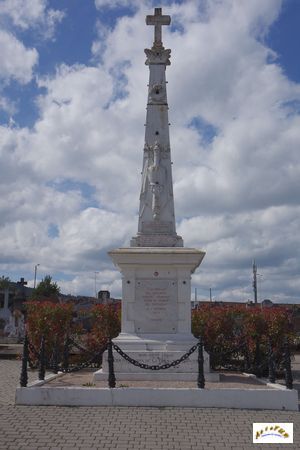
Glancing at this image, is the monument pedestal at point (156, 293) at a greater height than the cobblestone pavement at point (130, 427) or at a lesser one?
greater

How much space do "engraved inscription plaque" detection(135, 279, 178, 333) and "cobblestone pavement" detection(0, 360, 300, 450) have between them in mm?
3225

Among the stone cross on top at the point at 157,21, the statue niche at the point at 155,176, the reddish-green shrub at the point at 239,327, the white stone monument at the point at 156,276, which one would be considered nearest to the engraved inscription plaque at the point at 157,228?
the white stone monument at the point at 156,276

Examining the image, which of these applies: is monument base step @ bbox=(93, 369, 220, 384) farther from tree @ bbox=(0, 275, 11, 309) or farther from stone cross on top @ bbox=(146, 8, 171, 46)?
tree @ bbox=(0, 275, 11, 309)

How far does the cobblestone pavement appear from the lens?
6.95 metres

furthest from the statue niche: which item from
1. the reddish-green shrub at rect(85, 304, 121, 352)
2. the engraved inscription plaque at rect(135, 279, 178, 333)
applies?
the reddish-green shrub at rect(85, 304, 121, 352)

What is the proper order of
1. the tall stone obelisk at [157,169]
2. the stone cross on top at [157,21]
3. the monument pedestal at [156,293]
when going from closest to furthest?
1. the monument pedestal at [156,293]
2. the tall stone obelisk at [157,169]
3. the stone cross on top at [157,21]

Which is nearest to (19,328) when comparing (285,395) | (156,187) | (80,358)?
(80,358)

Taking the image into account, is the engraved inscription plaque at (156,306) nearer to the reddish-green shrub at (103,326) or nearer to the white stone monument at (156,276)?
the white stone monument at (156,276)

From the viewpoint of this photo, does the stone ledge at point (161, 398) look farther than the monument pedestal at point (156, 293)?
No

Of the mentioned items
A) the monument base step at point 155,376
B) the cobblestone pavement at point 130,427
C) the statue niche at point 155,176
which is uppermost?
the statue niche at point 155,176

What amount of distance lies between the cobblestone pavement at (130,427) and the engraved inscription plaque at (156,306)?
3.23 m

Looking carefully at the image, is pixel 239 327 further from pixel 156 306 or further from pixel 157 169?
pixel 157 169

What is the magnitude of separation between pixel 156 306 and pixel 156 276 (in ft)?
2.44

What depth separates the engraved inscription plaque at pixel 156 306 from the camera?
12258 mm
